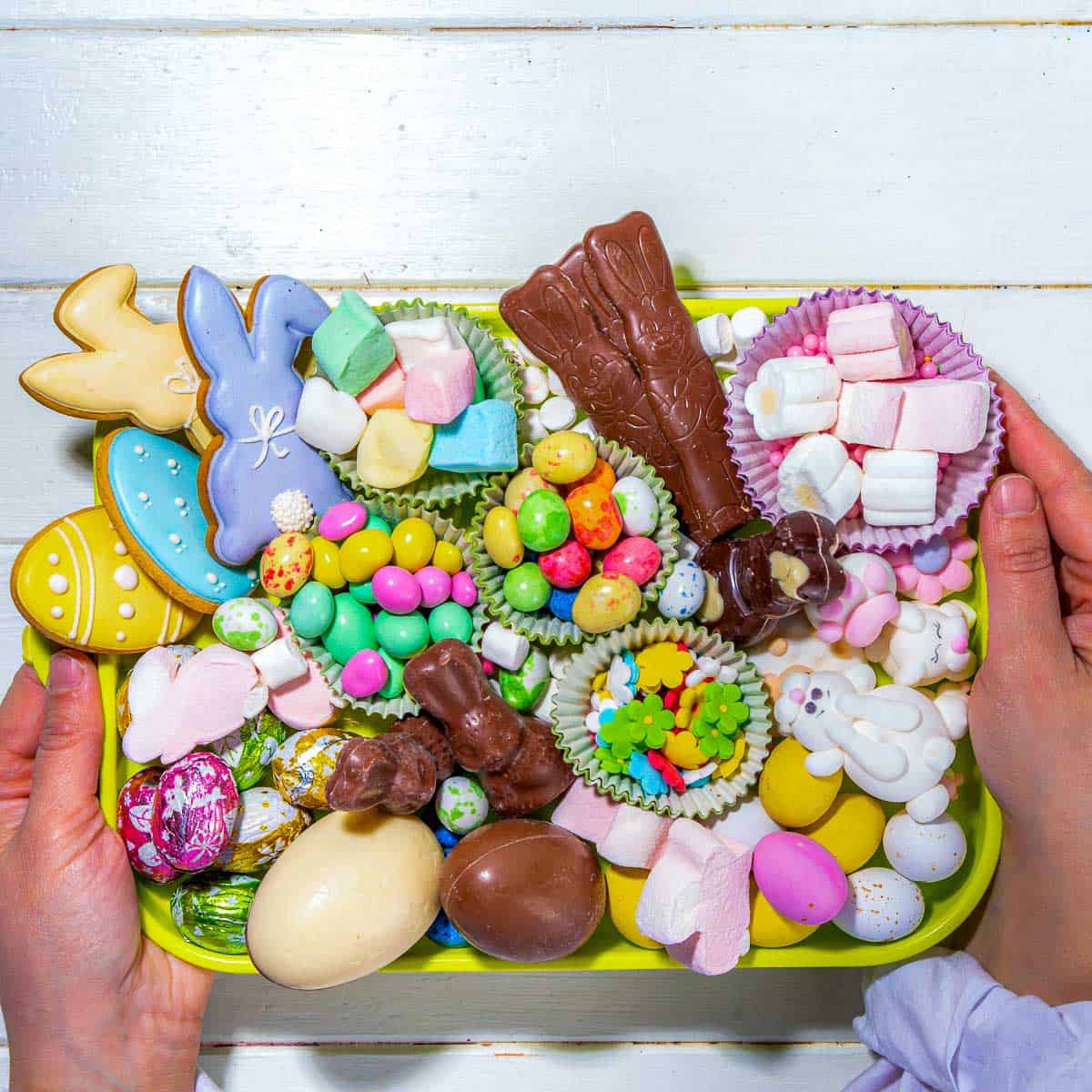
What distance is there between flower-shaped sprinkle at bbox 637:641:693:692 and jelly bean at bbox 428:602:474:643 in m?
0.15

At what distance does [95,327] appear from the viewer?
2.85ft

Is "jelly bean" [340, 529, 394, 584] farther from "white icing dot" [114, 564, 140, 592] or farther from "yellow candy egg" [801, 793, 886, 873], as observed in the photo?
"yellow candy egg" [801, 793, 886, 873]

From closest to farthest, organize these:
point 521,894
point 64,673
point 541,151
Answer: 1. point 521,894
2. point 64,673
3. point 541,151

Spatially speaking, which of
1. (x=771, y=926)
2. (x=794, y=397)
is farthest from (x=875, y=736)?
(x=794, y=397)

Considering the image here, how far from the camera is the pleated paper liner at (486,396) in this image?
0.89 meters

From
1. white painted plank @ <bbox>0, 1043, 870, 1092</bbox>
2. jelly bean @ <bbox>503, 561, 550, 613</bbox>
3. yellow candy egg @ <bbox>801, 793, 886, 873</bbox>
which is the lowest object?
white painted plank @ <bbox>0, 1043, 870, 1092</bbox>

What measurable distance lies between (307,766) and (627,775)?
10.6 inches

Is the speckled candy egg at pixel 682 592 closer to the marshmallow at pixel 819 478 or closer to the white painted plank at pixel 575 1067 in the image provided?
the marshmallow at pixel 819 478

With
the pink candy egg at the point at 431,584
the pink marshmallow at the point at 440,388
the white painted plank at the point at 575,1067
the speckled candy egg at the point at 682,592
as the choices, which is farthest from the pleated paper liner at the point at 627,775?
the white painted plank at the point at 575,1067

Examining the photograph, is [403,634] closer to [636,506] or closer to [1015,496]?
[636,506]

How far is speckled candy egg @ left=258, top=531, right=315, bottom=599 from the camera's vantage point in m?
0.84

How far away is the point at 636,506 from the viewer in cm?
84

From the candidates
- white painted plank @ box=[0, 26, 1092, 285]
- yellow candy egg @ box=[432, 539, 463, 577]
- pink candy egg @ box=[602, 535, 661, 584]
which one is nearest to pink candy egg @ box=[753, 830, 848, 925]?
pink candy egg @ box=[602, 535, 661, 584]

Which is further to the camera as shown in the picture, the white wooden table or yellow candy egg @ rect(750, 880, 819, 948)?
the white wooden table
